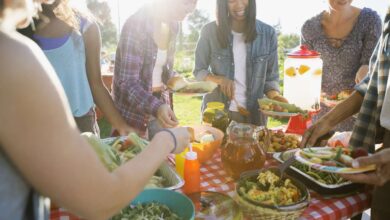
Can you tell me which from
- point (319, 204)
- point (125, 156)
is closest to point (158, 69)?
point (125, 156)

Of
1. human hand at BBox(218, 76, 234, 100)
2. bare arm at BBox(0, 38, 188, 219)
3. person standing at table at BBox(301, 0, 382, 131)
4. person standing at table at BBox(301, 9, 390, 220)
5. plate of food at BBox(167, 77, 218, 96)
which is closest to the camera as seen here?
bare arm at BBox(0, 38, 188, 219)

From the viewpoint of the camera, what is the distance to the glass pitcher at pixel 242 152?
5.53 feet

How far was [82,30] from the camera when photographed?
2283mm

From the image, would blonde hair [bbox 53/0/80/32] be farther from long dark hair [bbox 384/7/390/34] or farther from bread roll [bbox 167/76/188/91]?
long dark hair [bbox 384/7/390/34]

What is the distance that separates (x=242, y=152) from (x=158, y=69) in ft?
3.91

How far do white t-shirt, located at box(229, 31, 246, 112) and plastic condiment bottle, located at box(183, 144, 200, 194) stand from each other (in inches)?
57.2

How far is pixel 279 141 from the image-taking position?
6.77 ft

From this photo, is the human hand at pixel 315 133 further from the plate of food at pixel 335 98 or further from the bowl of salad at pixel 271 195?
the plate of food at pixel 335 98

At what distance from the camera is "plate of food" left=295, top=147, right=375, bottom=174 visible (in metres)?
1.43

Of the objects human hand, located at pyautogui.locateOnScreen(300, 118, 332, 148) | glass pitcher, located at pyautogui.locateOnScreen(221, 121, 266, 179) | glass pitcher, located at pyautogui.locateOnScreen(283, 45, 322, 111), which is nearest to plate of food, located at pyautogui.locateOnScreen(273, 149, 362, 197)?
glass pitcher, located at pyautogui.locateOnScreen(221, 121, 266, 179)

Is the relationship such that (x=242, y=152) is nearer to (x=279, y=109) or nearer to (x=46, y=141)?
(x=279, y=109)

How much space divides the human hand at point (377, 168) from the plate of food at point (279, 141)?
56 centimetres

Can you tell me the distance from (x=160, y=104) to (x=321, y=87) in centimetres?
176

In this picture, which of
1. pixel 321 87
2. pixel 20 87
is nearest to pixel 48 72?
Answer: pixel 20 87
